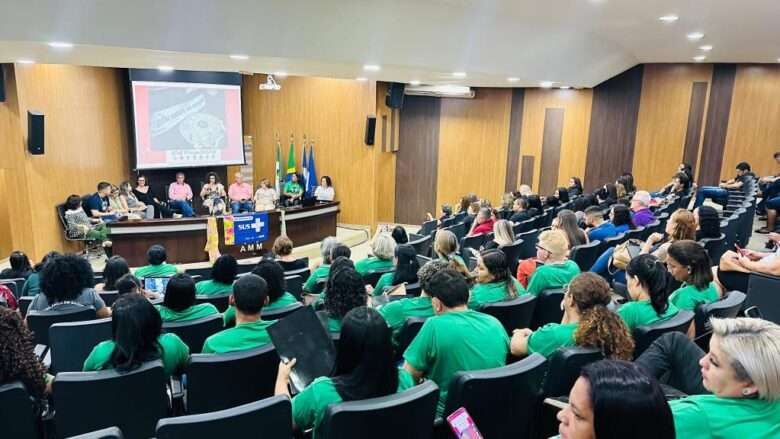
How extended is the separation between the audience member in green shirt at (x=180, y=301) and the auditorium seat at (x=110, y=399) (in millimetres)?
748

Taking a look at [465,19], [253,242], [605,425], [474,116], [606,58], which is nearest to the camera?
[605,425]

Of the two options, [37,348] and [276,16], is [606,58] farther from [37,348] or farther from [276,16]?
[37,348]

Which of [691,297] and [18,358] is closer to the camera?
[18,358]

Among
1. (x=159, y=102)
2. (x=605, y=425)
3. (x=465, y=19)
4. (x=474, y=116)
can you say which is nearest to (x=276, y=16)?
(x=465, y=19)

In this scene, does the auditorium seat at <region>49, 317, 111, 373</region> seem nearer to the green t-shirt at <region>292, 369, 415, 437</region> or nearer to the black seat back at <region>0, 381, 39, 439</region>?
the black seat back at <region>0, 381, 39, 439</region>

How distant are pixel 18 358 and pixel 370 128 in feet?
30.7

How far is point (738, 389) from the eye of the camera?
1.52 meters

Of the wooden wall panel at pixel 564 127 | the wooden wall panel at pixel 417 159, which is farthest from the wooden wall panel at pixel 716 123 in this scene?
the wooden wall panel at pixel 417 159

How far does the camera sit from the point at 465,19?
6.14 metres

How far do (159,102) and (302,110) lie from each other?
9.98 feet

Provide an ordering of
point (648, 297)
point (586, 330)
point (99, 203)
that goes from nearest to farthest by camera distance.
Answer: point (586, 330) < point (648, 297) < point (99, 203)

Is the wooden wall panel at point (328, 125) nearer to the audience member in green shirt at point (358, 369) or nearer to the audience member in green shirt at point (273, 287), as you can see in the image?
the audience member in green shirt at point (273, 287)

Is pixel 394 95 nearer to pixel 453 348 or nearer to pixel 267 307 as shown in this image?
pixel 267 307

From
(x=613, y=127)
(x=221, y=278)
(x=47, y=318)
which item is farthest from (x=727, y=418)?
(x=613, y=127)
